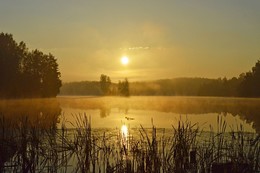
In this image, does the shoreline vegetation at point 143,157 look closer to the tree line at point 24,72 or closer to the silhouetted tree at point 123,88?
the tree line at point 24,72

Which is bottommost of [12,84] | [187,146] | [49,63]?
[187,146]

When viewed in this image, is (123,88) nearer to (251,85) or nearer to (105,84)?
(105,84)

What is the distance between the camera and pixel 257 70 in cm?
6469

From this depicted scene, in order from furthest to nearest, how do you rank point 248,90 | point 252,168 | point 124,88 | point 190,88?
point 190,88 < point 124,88 < point 248,90 < point 252,168

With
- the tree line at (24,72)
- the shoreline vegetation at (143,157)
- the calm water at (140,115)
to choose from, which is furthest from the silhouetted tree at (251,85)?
the shoreline vegetation at (143,157)

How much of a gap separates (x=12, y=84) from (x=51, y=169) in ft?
153

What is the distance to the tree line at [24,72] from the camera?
5450 centimetres

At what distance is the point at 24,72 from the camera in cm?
6216

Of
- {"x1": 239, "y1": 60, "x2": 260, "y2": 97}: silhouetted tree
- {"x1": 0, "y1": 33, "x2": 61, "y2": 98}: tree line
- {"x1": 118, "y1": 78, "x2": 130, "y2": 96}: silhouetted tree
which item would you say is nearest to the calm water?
{"x1": 0, "y1": 33, "x2": 61, "y2": 98}: tree line

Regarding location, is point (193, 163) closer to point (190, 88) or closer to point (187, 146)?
point (187, 146)

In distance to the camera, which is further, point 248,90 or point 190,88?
point 190,88

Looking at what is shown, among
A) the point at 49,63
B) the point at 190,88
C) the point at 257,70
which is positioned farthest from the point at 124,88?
the point at 257,70

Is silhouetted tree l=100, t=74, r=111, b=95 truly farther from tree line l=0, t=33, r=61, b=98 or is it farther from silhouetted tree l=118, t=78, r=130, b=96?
tree line l=0, t=33, r=61, b=98

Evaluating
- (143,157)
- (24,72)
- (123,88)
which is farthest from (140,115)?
(123,88)
